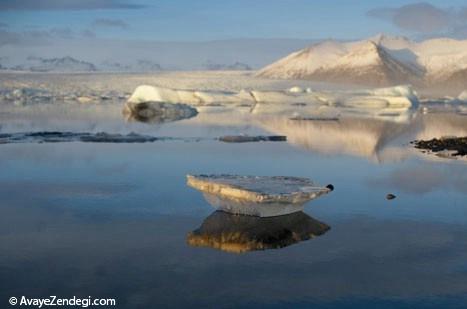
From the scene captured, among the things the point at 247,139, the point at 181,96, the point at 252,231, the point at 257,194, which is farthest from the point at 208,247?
the point at 181,96

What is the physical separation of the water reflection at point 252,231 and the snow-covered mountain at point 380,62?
101324mm

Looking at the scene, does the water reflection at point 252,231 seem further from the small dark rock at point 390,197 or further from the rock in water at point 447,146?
the rock in water at point 447,146

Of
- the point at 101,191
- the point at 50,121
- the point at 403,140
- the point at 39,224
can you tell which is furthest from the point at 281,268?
the point at 50,121

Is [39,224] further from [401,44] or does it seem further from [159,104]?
[401,44]

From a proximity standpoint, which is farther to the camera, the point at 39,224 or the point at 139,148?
the point at 139,148

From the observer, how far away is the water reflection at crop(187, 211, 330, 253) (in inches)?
249

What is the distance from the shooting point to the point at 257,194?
654 centimetres

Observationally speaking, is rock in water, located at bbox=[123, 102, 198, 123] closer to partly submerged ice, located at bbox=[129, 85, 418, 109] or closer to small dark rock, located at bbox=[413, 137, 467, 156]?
partly submerged ice, located at bbox=[129, 85, 418, 109]

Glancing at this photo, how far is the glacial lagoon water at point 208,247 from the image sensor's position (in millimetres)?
5137

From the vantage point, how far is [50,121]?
2259 centimetres

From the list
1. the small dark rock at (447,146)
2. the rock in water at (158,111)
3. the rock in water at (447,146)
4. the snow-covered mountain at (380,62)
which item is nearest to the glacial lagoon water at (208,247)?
the rock in water at (447,146)

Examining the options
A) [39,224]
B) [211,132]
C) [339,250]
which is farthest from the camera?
[211,132]

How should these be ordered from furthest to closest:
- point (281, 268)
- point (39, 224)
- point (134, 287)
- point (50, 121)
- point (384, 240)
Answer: point (50, 121) → point (39, 224) → point (384, 240) → point (281, 268) → point (134, 287)

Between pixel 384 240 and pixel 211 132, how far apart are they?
12.8 metres
